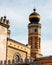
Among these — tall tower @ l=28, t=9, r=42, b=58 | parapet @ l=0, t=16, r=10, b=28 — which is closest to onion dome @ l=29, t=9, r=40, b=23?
tall tower @ l=28, t=9, r=42, b=58

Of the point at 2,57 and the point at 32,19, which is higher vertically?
the point at 32,19

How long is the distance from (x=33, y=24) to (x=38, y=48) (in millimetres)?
5992

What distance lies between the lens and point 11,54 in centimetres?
4278

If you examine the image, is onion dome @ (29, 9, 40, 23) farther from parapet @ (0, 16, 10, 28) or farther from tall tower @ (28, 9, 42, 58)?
parapet @ (0, 16, 10, 28)

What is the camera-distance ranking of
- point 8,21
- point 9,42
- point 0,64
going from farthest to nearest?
point 9,42
point 8,21
point 0,64

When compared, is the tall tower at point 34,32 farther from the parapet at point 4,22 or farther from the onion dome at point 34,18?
the parapet at point 4,22

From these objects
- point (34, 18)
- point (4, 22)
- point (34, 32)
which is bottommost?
point (4, 22)

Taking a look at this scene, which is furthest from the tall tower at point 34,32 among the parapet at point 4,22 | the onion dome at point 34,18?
the parapet at point 4,22

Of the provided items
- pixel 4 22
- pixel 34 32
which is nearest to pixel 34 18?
pixel 34 32

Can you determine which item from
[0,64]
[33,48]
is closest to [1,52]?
[0,64]

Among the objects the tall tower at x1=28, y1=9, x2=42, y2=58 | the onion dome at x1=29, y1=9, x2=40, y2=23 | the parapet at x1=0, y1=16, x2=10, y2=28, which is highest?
the onion dome at x1=29, y1=9, x2=40, y2=23

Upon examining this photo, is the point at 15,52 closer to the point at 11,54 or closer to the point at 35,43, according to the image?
the point at 11,54

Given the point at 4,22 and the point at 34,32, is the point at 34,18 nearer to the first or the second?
the point at 34,32

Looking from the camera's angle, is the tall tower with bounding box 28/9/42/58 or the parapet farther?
the tall tower with bounding box 28/9/42/58
